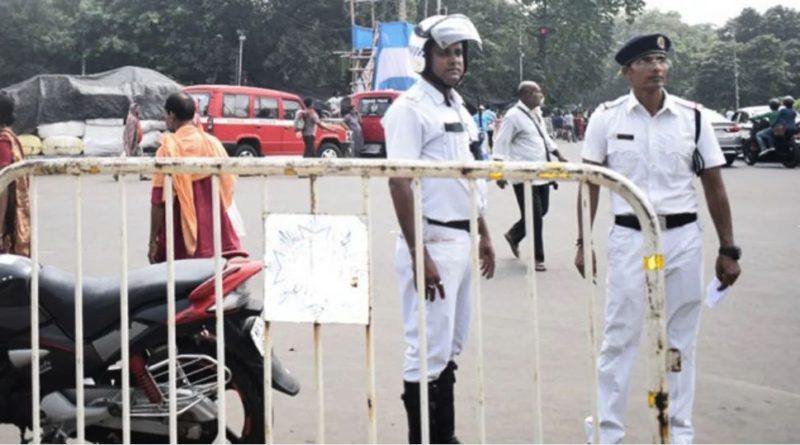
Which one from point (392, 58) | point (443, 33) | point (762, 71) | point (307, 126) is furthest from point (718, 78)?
point (443, 33)

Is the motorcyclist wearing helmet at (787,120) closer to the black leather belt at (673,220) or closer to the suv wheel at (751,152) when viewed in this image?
the suv wheel at (751,152)

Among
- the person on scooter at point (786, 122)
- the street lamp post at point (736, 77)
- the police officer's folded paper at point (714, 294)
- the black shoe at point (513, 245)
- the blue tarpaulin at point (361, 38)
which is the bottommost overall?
the police officer's folded paper at point (714, 294)

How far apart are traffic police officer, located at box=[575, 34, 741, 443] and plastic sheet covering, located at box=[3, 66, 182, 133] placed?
75.2ft

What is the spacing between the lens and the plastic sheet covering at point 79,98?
84.3ft

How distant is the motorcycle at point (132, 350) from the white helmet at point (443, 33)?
3.76 feet

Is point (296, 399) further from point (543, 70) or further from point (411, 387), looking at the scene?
point (543, 70)

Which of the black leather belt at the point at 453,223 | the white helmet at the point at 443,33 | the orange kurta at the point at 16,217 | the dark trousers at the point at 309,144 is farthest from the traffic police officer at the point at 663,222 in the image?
the dark trousers at the point at 309,144

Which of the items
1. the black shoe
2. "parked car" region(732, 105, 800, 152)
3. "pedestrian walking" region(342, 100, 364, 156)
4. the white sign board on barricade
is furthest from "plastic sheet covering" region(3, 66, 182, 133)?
the white sign board on barricade

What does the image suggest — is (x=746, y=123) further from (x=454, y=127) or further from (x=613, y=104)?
(x=454, y=127)

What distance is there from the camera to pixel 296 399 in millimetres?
4809

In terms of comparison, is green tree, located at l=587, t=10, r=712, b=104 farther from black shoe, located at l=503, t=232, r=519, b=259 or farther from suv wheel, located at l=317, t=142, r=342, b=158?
black shoe, located at l=503, t=232, r=519, b=259

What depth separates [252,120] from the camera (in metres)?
21.5

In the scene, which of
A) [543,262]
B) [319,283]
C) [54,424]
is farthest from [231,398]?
[543,262]

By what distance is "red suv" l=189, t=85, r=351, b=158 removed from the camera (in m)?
20.9
